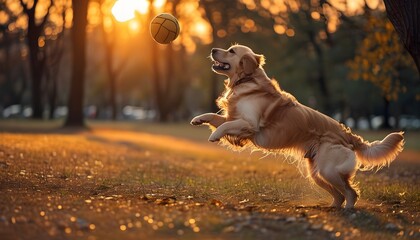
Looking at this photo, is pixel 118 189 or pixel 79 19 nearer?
pixel 118 189

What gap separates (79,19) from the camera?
26.5m

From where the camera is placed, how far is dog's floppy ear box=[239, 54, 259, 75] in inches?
338

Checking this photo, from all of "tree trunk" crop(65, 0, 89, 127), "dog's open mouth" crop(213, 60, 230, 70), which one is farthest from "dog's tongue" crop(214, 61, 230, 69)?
"tree trunk" crop(65, 0, 89, 127)

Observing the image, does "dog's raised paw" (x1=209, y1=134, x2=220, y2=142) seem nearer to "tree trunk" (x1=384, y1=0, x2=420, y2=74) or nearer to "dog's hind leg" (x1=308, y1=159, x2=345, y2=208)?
"dog's hind leg" (x1=308, y1=159, x2=345, y2=208)

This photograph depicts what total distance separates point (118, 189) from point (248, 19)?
37567 mm

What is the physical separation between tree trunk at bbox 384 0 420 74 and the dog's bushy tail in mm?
1789

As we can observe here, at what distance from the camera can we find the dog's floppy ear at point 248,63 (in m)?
8.59

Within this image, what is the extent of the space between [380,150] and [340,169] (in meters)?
0.85

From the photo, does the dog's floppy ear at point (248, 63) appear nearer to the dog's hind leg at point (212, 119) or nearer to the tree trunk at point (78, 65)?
the dog's hind leg at point (212, 119)

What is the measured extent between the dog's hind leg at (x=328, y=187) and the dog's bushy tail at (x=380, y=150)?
0.62 m

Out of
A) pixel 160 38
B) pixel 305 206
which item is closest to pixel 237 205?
pixel 305 206

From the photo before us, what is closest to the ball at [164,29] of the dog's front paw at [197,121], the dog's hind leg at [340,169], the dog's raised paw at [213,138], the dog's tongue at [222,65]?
the dog's tongue at [222,65]

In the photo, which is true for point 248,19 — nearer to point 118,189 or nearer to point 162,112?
point 162,112

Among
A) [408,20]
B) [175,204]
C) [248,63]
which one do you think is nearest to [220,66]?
[248,63]
